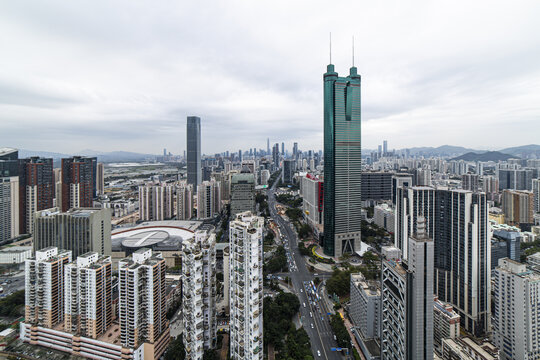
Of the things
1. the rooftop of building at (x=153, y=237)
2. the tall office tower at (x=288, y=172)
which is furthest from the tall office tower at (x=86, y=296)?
the tall office tower at (x=288, y=172)

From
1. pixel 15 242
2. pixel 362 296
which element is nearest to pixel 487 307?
pixel 362 296

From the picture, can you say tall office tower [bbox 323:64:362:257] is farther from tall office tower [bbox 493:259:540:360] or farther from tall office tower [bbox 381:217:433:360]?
tall office tower [bbox 381:217:433:360]

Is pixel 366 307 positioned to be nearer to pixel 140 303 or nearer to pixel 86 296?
pixel 140 303

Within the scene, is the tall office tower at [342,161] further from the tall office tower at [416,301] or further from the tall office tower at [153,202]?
the tall office tower at [153,202]

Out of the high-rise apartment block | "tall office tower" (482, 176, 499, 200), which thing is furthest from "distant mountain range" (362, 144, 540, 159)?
the high-rise apartment block

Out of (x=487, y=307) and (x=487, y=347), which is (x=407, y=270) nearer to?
(x=487, y=347)

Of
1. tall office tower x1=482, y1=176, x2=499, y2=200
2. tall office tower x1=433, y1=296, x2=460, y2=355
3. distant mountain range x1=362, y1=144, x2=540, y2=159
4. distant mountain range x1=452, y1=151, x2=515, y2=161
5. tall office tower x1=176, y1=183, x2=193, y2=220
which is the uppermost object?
distant mountain range x1=362, y1=144, x2=540, y2=159

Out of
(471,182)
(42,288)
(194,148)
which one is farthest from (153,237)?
(471,182)
